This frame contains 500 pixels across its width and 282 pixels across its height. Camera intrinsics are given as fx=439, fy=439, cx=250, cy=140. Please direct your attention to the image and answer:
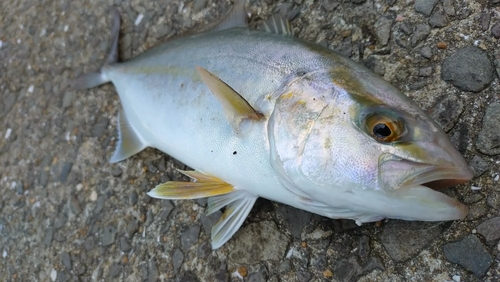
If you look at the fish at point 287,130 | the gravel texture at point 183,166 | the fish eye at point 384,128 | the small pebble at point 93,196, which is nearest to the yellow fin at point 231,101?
the fish at point 287,130

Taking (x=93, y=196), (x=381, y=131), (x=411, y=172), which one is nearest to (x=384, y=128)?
(x=381, y=131)

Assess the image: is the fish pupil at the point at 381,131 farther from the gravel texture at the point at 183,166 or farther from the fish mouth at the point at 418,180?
the gravel texture at the point at 183,166

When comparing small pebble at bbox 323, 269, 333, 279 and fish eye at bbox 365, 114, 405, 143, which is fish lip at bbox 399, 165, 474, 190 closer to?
fish eye at bbox 365, 114, 405, 143

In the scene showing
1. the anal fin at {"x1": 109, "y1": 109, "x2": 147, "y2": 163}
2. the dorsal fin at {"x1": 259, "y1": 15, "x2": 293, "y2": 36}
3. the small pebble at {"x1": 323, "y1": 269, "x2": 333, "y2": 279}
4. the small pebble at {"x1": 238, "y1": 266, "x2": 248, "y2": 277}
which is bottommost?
the small pebble at {"x1": 238, "y1": 266, "x2": 248, "y2": 277}

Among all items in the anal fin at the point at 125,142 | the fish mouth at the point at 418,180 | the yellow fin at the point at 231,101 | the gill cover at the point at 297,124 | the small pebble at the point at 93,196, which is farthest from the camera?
the small pebble at the point at 93,196

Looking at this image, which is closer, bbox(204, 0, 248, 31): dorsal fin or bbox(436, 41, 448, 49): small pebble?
bbox(436, 41, 448, 49): small pebble

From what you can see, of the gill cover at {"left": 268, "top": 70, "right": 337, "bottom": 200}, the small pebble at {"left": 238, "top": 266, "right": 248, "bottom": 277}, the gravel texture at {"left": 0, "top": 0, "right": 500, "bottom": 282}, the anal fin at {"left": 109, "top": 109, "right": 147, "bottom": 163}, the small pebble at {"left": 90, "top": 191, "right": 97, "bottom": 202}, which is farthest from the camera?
the small pebble at {"left": 90, "top": 191, "right": 97, "bottom": 202}

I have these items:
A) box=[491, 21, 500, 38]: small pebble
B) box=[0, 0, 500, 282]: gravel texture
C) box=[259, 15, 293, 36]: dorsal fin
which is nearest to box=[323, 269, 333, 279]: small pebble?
box=[0, 0, 500, 282]: gravel texture
